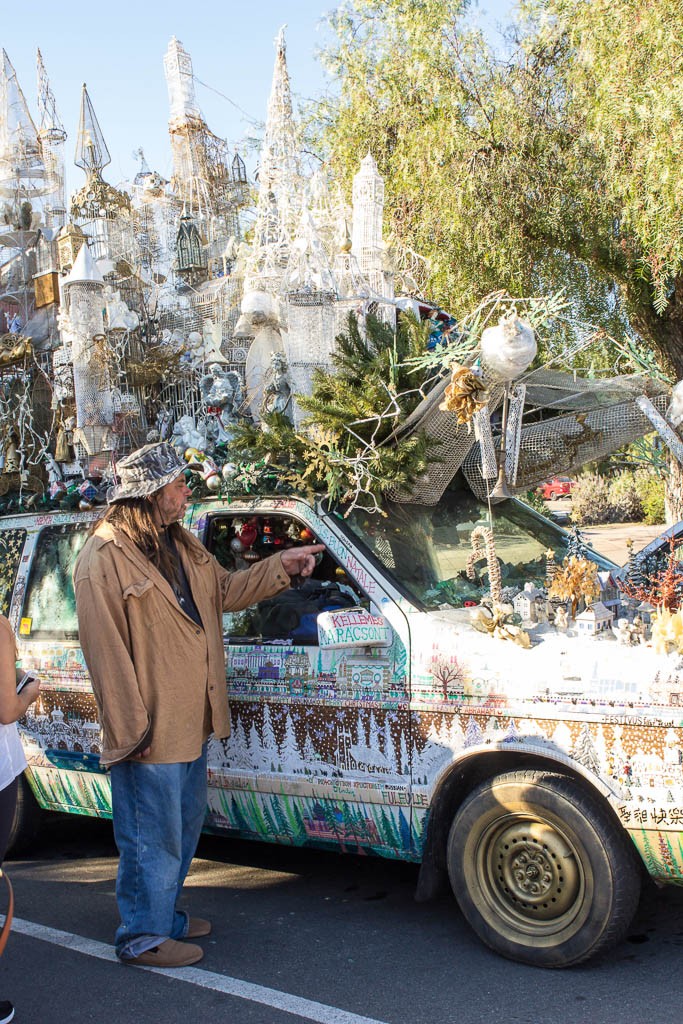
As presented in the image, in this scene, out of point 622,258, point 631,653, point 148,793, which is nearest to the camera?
point 631,653

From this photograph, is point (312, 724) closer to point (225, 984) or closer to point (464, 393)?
point (225, 984)

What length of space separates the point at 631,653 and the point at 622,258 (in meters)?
7.99

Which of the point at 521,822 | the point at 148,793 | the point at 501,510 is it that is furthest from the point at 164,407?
the point at 521,822

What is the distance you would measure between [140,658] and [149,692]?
0.46ft

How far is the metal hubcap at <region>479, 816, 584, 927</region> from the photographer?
3.57 metres

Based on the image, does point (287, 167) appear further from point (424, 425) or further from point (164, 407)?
point (424, 425)

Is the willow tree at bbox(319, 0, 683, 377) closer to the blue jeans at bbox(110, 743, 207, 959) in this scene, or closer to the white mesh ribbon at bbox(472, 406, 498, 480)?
→ the white mesh ribbon at bbox(472, 406, 498, 480)

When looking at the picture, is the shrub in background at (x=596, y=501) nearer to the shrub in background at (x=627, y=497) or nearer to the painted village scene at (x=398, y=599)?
the shrub in background at (x=627, y=497)

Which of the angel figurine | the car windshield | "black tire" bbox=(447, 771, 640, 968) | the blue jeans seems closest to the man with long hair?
the blue jeans

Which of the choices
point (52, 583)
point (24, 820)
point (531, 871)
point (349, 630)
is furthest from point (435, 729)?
point (24, 820)

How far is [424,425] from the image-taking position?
466 centimetres

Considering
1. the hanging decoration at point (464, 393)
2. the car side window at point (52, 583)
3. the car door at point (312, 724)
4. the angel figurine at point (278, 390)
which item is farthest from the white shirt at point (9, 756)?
the angel figurine at point (278, 390)

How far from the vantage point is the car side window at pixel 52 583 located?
5062 mm

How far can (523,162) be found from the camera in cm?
1082
